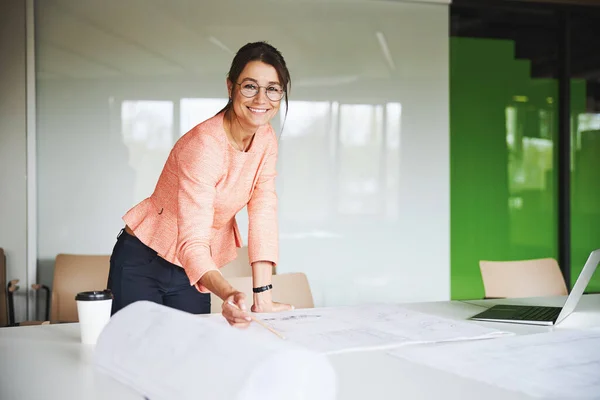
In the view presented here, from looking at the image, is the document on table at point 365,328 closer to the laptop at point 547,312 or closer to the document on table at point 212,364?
the laptop at point 547,312

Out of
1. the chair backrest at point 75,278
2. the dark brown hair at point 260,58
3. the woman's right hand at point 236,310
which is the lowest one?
the chair backrest at point 75,278

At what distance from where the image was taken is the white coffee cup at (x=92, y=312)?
1.93 m

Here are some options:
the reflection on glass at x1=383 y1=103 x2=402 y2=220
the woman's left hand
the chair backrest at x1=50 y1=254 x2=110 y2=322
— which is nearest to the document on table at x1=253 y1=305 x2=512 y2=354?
the woman's left hand

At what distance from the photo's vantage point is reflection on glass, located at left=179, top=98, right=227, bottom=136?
5164 millimetres

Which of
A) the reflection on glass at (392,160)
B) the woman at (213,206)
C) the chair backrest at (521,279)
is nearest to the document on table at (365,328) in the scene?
the woman at (213,206)

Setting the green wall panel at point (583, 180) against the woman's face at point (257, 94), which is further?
the green wall panel at point (583, 180)

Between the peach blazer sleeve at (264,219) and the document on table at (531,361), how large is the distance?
2.48 ft

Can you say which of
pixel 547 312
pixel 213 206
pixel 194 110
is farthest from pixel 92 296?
pixel 194 110

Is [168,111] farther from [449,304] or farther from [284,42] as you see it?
[449,304]

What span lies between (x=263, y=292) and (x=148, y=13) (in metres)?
3.20

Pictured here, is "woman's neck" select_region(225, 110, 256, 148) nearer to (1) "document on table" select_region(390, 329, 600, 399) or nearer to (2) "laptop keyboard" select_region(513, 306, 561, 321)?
(1) "document on table" select_region(390, 329, 600, 399)

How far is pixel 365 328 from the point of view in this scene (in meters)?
2.16

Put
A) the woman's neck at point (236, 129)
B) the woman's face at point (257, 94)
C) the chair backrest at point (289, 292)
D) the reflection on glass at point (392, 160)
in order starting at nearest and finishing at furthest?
1. the woman's face at point (257, 94)
2. the woman's neck at point (236, 129)
3. the chair backrest at point (289, 292)
4. the reflection on glass at point (392, 160)

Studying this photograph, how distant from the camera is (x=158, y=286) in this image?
2.61 metres
